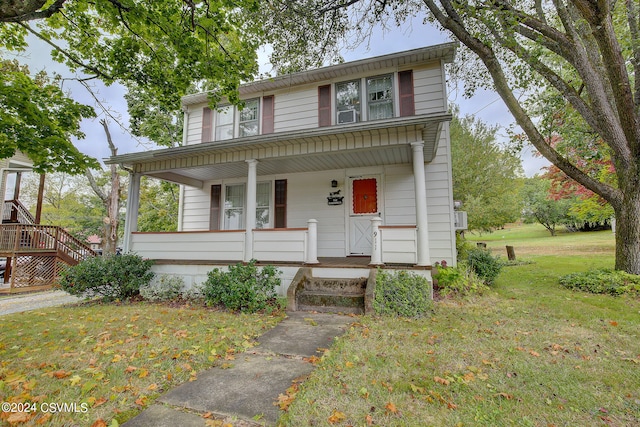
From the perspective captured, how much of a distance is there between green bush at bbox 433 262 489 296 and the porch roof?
284 centimetres

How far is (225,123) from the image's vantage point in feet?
32.4

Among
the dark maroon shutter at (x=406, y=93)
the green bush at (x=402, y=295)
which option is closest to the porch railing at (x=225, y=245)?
the green bush at (x=402, y=295)

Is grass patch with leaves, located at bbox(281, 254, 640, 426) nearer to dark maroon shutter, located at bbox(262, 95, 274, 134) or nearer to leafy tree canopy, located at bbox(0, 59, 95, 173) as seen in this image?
dark maroon shutter, located at bbox(262, 95, 274, 134)

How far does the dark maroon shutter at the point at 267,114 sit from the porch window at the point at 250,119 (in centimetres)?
26

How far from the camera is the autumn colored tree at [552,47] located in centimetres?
623

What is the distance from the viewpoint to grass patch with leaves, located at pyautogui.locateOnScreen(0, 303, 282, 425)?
2443mm

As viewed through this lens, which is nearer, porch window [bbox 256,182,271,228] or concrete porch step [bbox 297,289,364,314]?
concrete porch step [bbox 297,289,364,314]

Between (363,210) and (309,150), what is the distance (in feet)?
8.33

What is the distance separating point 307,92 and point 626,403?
8944 millimetres

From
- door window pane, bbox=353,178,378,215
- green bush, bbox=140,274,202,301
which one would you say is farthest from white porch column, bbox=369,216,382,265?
green bush, bbox=140,274,202,301

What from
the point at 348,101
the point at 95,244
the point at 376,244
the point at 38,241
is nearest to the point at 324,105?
the point at 348,101

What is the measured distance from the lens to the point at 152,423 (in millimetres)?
2133

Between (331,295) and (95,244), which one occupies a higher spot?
(95,244)

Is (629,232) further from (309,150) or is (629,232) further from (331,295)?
(309,150)
